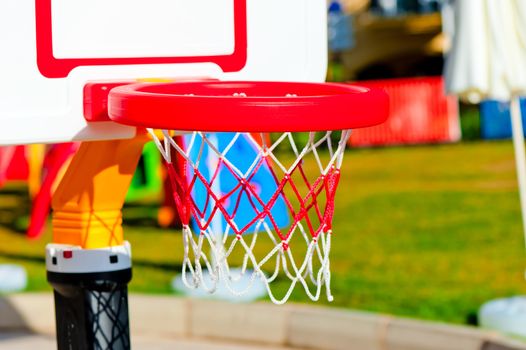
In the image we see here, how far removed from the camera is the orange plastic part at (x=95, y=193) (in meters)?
4.04

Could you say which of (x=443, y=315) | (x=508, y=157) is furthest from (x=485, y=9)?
(x=508, y=157)

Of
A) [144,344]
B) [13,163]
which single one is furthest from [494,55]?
[13,163]

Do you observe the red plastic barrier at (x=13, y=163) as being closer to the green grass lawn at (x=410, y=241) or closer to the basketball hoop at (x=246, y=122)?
the green grass lawn at (x=410, y=241)

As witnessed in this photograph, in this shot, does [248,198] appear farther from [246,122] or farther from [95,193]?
[95,193]

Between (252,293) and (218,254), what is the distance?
3.65m

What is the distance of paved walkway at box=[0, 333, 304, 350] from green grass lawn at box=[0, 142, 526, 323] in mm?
614

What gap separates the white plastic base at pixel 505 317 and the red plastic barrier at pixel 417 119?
10.9m

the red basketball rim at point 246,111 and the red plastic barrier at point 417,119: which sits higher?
the red basketball rim at point 246,111

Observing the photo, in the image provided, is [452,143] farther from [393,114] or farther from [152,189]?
[152,189]

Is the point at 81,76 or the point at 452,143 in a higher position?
the point at 81,76

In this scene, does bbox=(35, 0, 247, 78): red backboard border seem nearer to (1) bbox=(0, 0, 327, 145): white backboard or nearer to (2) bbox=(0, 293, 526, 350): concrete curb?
(1) bbox=(0, 0, 327, 145): white backboard

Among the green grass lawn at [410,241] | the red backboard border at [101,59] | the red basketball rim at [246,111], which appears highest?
the red backboard border at [101,59]

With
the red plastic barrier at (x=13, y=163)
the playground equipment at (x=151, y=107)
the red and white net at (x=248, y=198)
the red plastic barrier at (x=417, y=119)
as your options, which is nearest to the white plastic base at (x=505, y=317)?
the red and white net at (x=248, y=198)

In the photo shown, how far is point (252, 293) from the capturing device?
7.02 metres
